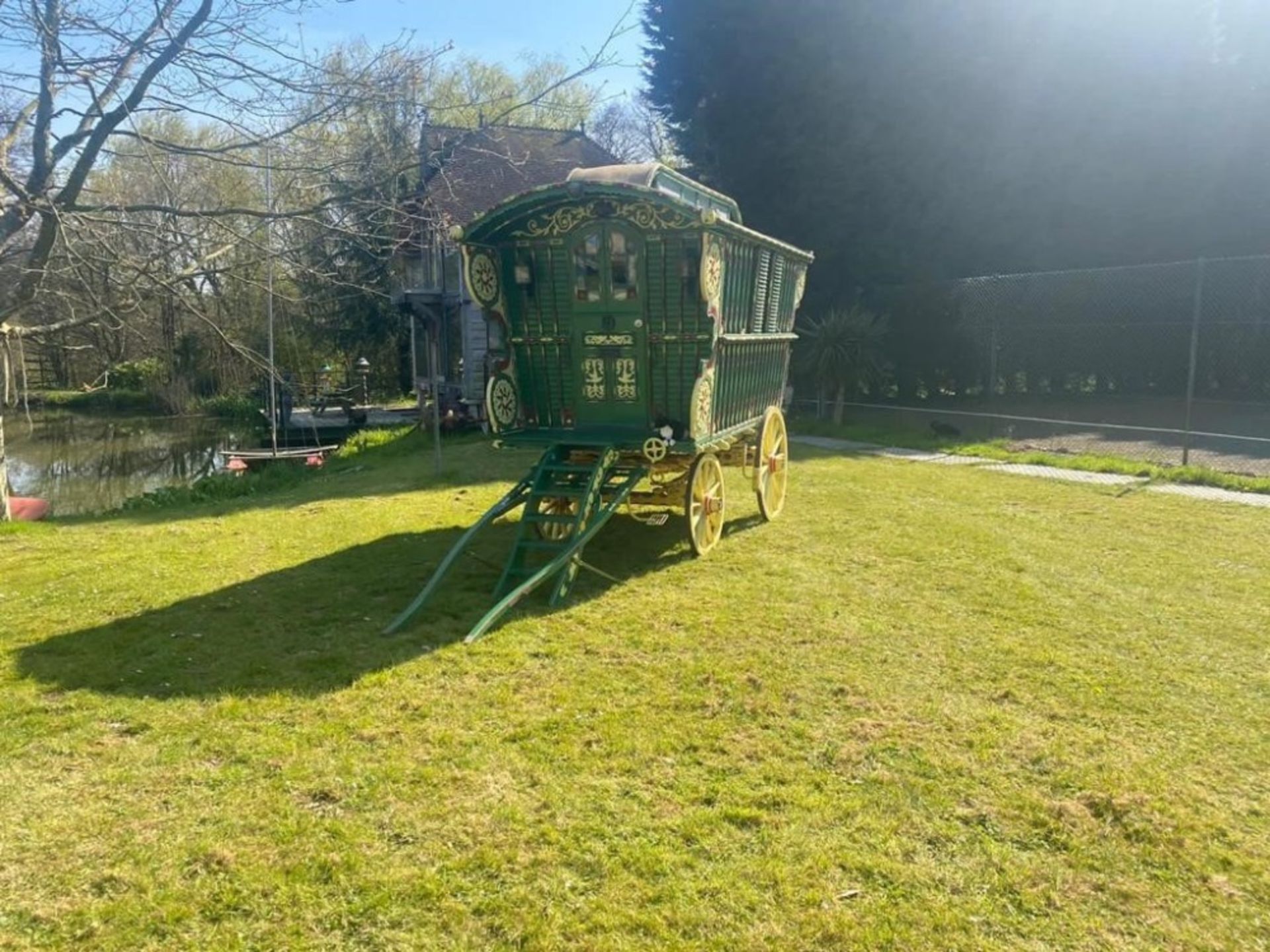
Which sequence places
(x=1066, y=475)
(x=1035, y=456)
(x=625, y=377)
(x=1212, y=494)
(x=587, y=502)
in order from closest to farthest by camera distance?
(x=587, y=502) → (x=625, y=377) → (x=1212, y=494) → (x=1066, y=475) → (x=1035, y=456)

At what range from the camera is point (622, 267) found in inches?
252

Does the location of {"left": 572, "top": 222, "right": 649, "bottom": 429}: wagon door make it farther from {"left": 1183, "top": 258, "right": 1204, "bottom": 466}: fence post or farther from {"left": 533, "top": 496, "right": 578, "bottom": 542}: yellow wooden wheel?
{"left": 1183, "top": 258, "right": 1204, "bottom": 466}: fence post

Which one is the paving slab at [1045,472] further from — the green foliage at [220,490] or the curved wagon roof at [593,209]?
the green foliage at [220,490]

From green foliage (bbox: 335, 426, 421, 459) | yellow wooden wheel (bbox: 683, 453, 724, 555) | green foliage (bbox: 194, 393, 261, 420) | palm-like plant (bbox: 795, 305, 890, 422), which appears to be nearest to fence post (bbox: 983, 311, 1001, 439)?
palm-like plant (bbox: 795, 305, 890, 422)

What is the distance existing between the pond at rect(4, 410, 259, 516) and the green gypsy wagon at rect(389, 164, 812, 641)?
1104cm

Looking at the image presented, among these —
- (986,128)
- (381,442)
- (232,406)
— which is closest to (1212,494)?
(986,128)

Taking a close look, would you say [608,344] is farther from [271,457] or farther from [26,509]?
[271,457]

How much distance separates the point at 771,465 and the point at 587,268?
9.35 ft

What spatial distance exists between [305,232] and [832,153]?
547 inches

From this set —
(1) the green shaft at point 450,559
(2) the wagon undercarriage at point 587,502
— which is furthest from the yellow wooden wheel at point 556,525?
(1) the green shaft at point 450,559

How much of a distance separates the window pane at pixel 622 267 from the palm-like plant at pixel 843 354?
9719 mm

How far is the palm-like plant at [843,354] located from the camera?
15.5 metres

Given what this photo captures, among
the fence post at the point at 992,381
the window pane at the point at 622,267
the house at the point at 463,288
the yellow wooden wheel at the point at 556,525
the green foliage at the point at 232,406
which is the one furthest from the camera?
the green foliage at the point at 232,406

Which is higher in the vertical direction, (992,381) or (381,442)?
(992,381)
